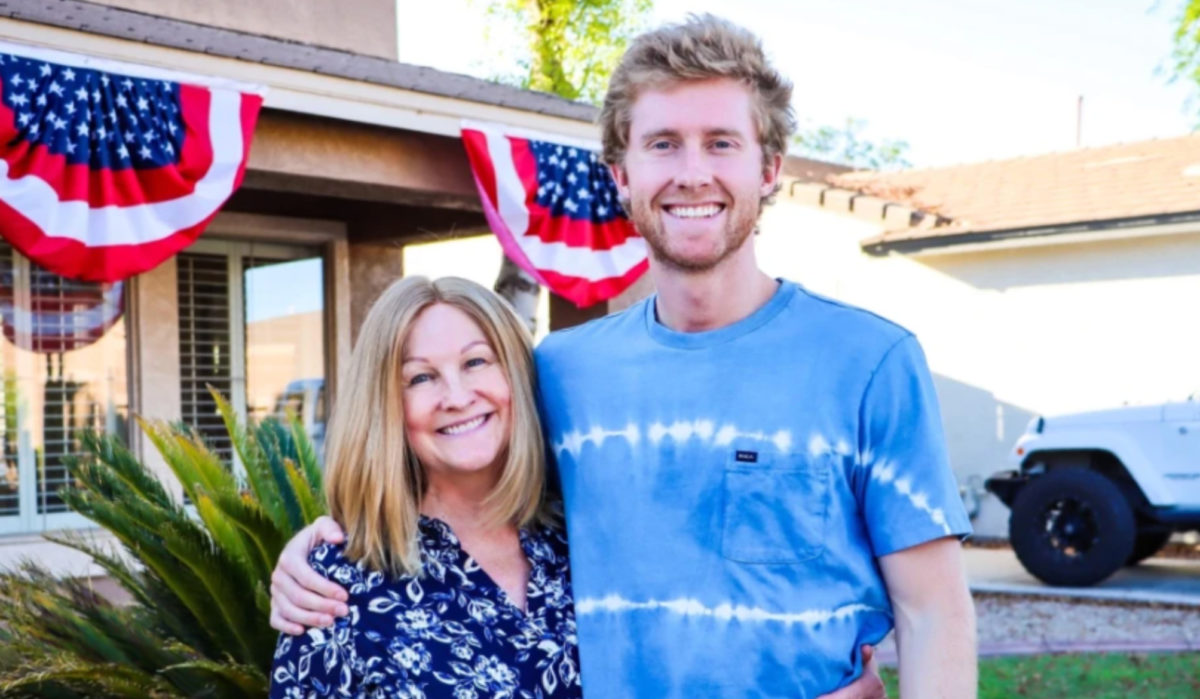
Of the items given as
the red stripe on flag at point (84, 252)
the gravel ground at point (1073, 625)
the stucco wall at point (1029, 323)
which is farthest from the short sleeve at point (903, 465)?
the stucco wall at point (1029, 323)

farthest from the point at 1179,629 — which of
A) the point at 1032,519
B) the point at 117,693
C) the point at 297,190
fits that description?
the point at 117,693

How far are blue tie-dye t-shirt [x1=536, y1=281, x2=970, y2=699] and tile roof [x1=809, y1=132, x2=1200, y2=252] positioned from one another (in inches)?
472

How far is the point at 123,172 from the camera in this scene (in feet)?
20.6

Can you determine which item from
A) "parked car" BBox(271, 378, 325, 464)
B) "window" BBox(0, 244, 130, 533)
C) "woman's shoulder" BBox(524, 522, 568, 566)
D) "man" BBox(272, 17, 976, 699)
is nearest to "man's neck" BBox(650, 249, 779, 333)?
"man" BBox(272, 17, 976, 699)

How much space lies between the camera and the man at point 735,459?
2.20m

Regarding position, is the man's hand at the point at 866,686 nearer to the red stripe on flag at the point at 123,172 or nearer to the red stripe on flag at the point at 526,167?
the red stripe on flag at the point at 123,172

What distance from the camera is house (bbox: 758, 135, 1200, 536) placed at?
44.4ft

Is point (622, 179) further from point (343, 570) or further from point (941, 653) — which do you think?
point (941, 653)

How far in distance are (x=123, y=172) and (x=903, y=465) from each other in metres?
5.17

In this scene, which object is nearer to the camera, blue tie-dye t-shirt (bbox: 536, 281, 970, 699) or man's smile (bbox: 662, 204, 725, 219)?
blue tie-dye t-shirt (bbox: 536, 281, 970, 699)

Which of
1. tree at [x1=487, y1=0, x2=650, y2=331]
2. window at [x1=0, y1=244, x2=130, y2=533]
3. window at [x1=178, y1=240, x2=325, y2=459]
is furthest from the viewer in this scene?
tree at [x1=487, y1=0, x2=650, y2=331]

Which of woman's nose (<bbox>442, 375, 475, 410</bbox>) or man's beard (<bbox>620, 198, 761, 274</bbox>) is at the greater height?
man's beard (<bbox>620, 198, 761, 274</bbox>)

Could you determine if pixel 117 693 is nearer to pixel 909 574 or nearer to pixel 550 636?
pixel 550 636

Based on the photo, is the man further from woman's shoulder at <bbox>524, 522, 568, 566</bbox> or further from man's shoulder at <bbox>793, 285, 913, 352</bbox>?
woman's shoulder at <bbox>524, 522, 568, 566</bbox>
